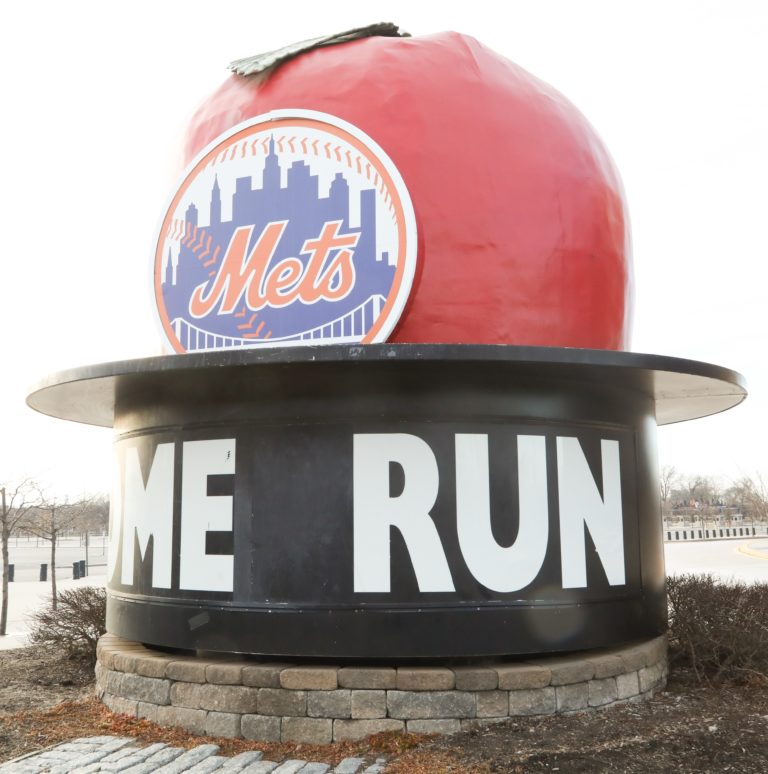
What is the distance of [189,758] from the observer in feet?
21.2

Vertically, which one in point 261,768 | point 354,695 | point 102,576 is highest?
point 354,695

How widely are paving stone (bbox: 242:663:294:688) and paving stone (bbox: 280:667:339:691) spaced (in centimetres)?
7

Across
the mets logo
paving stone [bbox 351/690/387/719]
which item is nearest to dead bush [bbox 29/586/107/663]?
the mets logo

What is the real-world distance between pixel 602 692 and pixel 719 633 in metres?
2.09

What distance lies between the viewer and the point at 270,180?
838 cm

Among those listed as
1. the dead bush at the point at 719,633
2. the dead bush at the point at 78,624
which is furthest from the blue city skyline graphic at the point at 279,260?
the dead bush at the point at 719,633

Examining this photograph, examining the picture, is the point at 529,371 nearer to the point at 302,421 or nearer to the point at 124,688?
the point at 302,421

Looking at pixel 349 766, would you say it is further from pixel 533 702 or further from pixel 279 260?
pixel 279 260

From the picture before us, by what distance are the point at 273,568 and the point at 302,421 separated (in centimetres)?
140

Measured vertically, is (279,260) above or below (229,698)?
above

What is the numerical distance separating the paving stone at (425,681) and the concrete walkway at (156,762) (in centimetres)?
75

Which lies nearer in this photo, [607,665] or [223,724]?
[223,724]

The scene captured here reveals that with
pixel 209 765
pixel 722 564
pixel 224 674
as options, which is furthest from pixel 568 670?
pixel 722 564

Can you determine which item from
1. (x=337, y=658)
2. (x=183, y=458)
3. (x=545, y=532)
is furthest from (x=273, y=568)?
(x=545, y=532)
